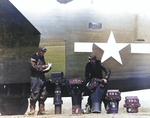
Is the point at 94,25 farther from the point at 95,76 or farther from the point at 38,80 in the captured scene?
the point at 38,80

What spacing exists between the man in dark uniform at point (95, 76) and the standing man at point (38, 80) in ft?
3.95

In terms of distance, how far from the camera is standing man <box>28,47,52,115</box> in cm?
578

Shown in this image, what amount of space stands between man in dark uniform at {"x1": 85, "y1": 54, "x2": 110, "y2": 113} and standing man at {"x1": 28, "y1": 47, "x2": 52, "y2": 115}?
120cm

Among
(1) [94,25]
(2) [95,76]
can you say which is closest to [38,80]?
(2) [95,76]

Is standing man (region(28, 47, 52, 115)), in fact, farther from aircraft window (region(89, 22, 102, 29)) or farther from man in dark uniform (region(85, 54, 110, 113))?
aircraft window (region(89, 22, 102, 29))

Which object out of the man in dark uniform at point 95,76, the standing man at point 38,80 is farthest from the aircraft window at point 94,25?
the standing man at point 38,80

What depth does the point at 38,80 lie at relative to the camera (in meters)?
5.85

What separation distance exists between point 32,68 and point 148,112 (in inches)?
146

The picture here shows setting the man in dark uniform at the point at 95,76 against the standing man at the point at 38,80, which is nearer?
the standing man at the point at 38,80

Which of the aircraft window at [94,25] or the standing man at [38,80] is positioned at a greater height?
the aircraft window at [94,25]

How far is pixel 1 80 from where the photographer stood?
20.4ft

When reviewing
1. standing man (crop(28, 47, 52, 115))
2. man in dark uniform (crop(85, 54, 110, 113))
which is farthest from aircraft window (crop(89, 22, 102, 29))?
standing man (crop(28, 47, 52, 115))

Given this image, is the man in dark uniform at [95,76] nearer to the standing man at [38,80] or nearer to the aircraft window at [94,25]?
the aircraft window at [94,25]

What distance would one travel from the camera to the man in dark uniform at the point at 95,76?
5887 mm
